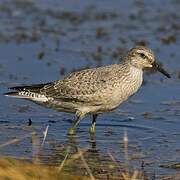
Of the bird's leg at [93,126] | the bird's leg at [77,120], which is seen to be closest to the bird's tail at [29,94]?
the bird's leg at [77,120]

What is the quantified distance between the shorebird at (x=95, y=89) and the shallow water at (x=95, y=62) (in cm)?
33

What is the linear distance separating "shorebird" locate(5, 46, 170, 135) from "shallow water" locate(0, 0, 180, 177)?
33cm

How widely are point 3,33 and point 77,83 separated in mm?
5371

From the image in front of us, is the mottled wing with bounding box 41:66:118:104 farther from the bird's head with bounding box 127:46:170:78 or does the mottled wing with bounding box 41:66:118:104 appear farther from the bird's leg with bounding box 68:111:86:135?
the bird's head with bounding box 127:46:170:78

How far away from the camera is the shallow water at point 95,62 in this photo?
384 inches

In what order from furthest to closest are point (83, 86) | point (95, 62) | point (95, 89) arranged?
point (95, 62), point (83, 86), point (95, 89)

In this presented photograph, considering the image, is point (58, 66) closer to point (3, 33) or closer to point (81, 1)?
point (3, 33)

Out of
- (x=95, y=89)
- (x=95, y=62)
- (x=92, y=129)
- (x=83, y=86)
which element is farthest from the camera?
(x=95, y=62)

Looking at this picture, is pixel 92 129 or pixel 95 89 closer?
pixel 95 89

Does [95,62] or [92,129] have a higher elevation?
[95,62]

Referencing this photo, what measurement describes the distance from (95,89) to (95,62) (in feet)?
12.5

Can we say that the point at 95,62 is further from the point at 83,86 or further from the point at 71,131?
the point at 71,131

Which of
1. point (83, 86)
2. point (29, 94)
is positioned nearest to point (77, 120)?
point (83, 86)

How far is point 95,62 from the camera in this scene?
45.9 ft
